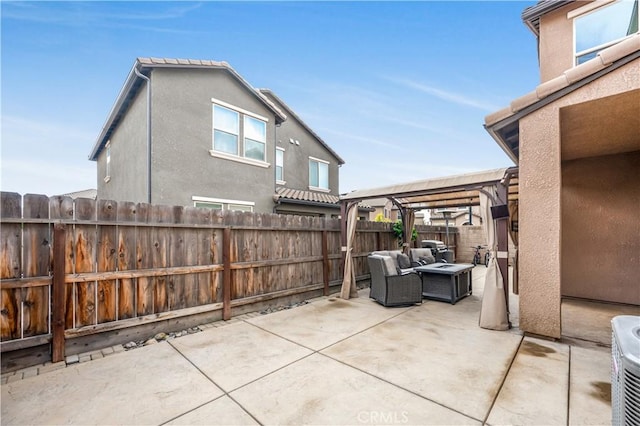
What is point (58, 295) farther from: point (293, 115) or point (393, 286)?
point (293, 115)

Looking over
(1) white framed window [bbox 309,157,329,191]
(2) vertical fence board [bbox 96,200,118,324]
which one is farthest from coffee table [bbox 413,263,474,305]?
(1) white framed window [bbox 309,157,329,191]

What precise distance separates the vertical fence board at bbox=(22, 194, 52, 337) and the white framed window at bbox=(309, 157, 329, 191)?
10.7 m

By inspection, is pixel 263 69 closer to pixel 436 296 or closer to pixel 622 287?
pixel 436 296

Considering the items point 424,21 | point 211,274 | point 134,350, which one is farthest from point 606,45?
point 134,350

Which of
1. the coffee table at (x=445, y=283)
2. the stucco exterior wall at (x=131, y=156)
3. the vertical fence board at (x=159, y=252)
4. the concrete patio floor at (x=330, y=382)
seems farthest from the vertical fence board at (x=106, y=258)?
the coffee table at (x=445, y=283)

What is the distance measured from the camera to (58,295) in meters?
3.46

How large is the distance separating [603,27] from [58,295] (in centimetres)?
1114

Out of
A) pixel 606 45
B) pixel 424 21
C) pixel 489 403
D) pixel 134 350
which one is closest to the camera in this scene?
pixel 489 403

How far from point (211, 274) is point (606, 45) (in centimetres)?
943

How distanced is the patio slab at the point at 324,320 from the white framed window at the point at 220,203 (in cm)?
397

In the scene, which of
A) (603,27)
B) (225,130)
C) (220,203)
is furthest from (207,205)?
(603,27)

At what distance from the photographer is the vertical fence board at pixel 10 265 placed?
3.18m

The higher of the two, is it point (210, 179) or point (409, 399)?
point (210, 179)

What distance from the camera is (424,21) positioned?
7711 mm
